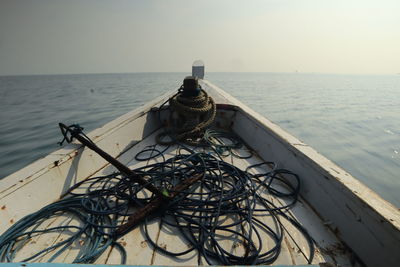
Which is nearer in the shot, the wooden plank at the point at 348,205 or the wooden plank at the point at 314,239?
the wooden plank at the point at 348,205

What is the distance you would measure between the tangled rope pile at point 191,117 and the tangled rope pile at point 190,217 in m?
0.94

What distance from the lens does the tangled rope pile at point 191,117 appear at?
9.70ft

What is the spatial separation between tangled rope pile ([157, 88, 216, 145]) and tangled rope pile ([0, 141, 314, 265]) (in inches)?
37.0

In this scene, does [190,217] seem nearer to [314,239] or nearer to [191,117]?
[314,239]

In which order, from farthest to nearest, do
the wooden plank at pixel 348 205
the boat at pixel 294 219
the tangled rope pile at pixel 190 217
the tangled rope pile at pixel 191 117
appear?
the tangled rope pile at pixel 191 117 → the tangled rope pile at pixel 190 217 → the boat at pixel 294 219 → the wooden plank at pixel 348 205

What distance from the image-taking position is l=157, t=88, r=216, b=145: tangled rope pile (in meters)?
2.96

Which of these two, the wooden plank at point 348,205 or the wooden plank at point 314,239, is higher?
the wooden plank at point 348,205

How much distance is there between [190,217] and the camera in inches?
60.8

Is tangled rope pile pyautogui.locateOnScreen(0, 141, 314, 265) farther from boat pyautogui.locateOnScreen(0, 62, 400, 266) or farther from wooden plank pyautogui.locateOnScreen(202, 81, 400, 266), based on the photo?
wooden plank pyautogui.locateOnScreen(202, 81, 400, 266)

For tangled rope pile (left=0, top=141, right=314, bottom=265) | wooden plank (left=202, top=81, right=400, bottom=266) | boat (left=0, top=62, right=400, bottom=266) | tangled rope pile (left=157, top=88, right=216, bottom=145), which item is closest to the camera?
wooden plank (left=202, top=81, right=400, bottom=266)

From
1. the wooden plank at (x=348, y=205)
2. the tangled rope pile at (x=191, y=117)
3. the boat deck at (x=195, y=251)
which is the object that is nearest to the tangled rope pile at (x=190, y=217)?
the boat deck at (x=195, y=251)

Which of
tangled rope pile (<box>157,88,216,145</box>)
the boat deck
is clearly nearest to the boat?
the boat deck

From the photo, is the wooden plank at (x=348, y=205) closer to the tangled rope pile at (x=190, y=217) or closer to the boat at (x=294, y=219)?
the boat at (x=294, y=219)

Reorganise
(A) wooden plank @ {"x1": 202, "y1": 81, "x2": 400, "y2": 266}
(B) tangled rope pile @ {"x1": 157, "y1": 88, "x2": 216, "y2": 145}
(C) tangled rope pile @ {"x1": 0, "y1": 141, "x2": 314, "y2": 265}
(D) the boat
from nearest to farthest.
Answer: (A) wooden plank @ {"x1": 202, "y1": 81, "x2": 400, "y2": 266}
(D) the boat
(C) tangled rope pile @ {"x1": 0, "y1": 141, "x2": 314, "y2": 265}
(B) tangled rope pile @ {"x1": 157, "y1": 88, "x2": 216, "y2": 145}
